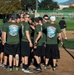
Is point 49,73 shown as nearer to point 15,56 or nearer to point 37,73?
point 37,73

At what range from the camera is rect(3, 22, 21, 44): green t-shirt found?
9.62 meters

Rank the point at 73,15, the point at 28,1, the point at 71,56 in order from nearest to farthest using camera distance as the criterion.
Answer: the point at 71,56, the point at 73,15, the point at 28,1

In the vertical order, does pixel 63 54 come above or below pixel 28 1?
above

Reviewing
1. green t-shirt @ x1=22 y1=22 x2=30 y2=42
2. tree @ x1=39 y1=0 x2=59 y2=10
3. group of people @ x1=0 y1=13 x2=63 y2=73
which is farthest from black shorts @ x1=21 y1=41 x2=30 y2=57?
tree @ x1=39 y1=0 x2=59 y2=10

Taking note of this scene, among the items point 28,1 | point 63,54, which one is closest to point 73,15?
point 63,54

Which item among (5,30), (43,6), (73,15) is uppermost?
(5,30)

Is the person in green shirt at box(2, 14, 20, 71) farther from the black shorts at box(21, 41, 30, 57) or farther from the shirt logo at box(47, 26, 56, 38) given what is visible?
the shirt logo at box(47, 26, 56, 38)

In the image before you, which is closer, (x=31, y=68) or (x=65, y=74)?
(x=65, y=74)

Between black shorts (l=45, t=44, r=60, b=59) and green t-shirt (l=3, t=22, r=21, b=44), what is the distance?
3.75 feet

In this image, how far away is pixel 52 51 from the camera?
10.1m

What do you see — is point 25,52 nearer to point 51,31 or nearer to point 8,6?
point 51,31

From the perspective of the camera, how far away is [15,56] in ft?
32.8

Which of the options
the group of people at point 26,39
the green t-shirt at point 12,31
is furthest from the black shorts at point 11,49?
the green t-shirt at point 12,31

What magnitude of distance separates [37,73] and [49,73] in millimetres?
397
